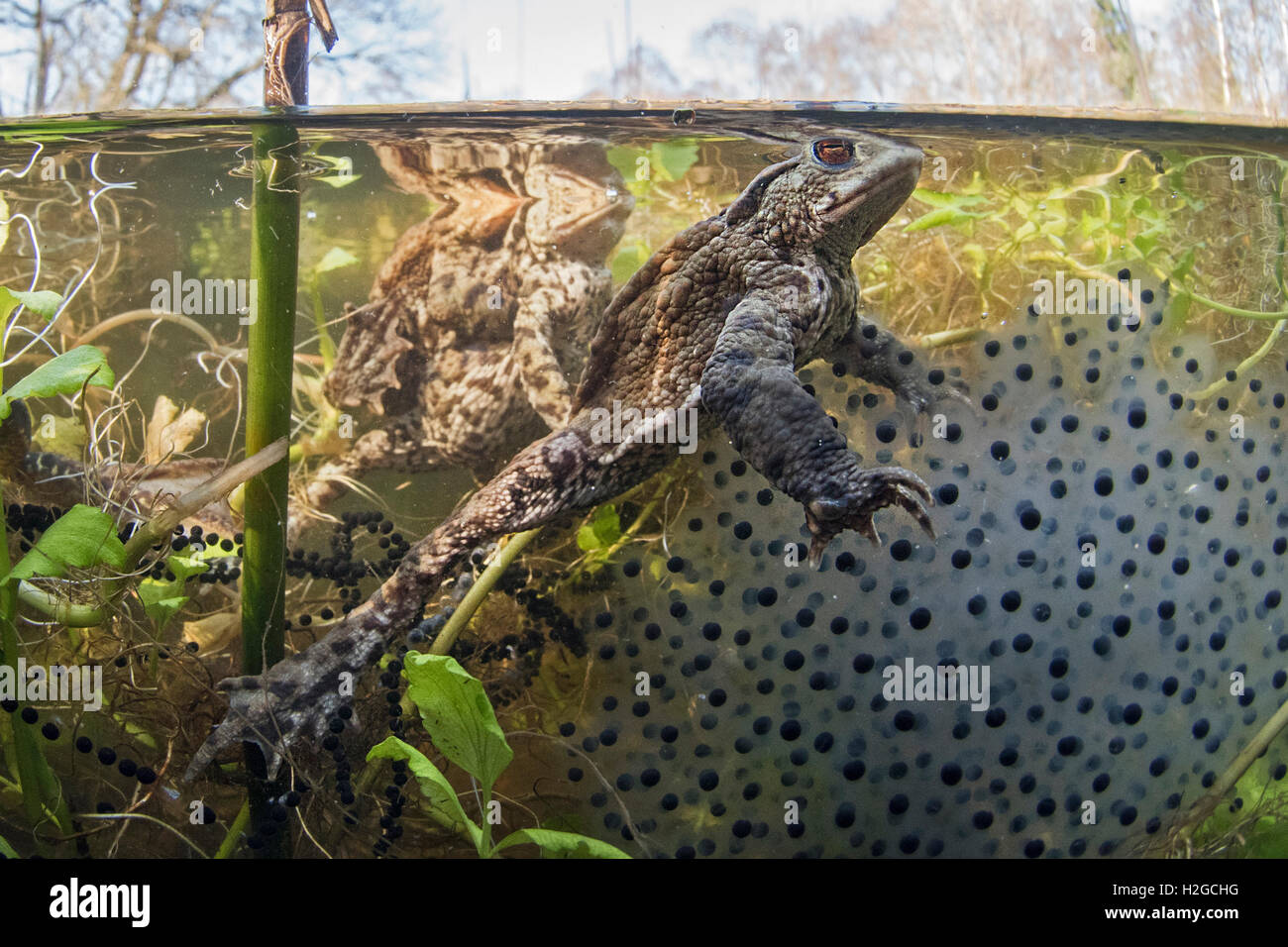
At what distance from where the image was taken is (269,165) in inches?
83.5

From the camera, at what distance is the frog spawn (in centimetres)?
167

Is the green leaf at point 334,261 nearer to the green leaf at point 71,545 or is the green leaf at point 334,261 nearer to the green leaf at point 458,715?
the green leaf at point 71,545

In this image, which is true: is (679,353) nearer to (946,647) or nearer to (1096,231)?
(946,647)

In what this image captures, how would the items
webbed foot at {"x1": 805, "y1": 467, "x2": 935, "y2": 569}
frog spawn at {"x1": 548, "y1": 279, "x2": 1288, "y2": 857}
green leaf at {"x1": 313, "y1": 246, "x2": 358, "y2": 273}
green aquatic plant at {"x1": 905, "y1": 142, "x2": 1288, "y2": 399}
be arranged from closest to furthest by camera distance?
1. webbed foot at {"x1": 805, "y1": 467, "x2": 935, "y2": 569}
2. frog spawn at {"x1": 548, "y1": 279, "x2": 1288, "y2": 857}
3. green aquatic plant at {"x1": 905, "y1": 142, "x2": 1288, "y2": 399}
4. green leaf at {"x1": 313, "y1": 246, "x2": 358, "y2": 273}

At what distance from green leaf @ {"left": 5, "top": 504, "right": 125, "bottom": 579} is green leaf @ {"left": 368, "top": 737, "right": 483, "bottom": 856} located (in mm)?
708

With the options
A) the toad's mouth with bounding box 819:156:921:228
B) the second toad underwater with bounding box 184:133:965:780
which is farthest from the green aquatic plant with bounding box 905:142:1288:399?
the second toad underwater with bounding box 184:133:965:780

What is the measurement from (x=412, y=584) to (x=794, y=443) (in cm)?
98

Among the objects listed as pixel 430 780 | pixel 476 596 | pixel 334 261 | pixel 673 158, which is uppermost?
pixel 673 158

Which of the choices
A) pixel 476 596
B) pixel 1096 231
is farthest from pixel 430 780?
pixel 1096 231

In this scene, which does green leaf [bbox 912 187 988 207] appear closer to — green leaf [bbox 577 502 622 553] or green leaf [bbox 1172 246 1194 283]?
green leaf [bbox 1172 246 1194 283]

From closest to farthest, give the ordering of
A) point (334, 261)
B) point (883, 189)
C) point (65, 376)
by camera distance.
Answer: point (65, 376), point (883, 189), point (334, 261)

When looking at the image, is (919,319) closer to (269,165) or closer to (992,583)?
(992,583)

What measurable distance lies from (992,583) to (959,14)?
1.53 metres

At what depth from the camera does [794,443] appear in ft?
4.66
